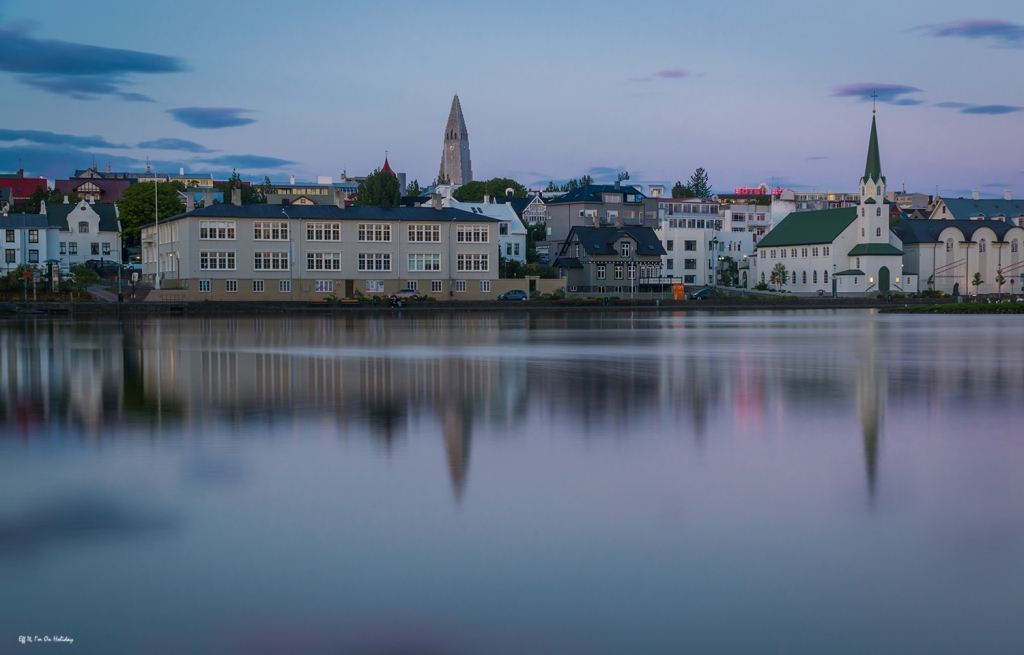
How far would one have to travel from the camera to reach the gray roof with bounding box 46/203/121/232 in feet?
385

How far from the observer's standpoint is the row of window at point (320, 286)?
8194 cm

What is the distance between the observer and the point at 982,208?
469 feet

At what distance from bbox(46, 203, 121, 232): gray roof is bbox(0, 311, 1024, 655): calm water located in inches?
4175

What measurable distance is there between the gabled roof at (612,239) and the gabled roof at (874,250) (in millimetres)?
20126

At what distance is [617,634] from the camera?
639 centimetres

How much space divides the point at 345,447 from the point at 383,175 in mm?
115749

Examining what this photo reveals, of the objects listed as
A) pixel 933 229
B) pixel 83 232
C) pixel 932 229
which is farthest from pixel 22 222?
pixel 933 229

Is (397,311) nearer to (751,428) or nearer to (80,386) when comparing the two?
(80,386)

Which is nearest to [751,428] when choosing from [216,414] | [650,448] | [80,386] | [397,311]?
[650,448]

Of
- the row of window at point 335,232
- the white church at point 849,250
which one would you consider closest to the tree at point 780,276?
the white church at point 849,250

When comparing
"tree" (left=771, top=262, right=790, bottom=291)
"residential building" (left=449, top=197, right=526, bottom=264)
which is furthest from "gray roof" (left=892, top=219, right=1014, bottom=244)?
"residential building" (left=449, top=197, right=526, bottom=264)

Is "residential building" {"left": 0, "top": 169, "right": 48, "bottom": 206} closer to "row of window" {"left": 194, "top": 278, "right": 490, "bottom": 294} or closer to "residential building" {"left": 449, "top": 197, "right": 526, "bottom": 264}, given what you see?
"residential building" {"left": 449, "top": 197, "right": 526, "bottom": 264}

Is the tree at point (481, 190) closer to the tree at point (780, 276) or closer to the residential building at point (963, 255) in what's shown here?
the tree at point (780, 276)

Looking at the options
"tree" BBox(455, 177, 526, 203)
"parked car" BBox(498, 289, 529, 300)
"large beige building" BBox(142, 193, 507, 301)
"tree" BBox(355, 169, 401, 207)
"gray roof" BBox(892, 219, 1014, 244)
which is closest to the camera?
"large beige building" BBox(142, 193, 507, 301)
